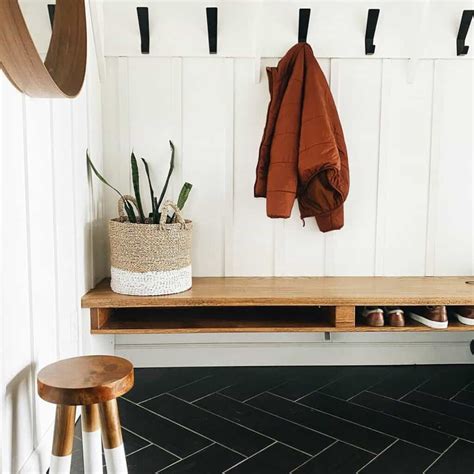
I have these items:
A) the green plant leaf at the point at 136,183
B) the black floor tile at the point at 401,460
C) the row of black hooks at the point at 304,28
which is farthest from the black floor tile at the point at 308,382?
the row of black hooks at the point at 304,28

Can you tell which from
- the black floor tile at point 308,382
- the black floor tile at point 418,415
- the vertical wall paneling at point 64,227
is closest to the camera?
the vertical wall paneling at point 64,227

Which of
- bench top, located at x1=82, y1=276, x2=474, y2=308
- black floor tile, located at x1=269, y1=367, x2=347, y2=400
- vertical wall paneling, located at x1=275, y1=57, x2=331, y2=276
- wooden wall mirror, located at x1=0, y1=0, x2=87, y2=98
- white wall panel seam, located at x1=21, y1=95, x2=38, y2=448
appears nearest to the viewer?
wooden wall mirror, located at x1=0, y1=0, x2=87, y2=98

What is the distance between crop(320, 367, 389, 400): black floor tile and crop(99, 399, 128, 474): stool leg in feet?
3.61

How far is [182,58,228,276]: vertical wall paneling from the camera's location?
254 cm

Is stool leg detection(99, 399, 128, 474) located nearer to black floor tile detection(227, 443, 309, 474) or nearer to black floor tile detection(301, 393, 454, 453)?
black floor tile detection(227, 443, 309, 474)

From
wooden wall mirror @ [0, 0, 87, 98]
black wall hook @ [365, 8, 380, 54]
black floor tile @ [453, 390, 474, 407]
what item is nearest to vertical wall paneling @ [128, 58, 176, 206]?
wooden wall mirror @ [0, 0, 87, 98]

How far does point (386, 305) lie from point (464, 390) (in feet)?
1.88

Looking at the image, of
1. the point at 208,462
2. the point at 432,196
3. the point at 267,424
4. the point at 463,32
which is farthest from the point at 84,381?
the point at 463,32

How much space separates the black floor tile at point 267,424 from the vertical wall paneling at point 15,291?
0.76m

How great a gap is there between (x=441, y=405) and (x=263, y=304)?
2.58ft

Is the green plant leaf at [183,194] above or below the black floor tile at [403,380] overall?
above

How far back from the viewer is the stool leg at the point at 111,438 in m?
1.49

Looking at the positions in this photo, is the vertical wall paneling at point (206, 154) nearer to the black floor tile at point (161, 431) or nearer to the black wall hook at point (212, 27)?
the black wall hook at point (212, 27)

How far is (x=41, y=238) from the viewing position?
1.75 meters
